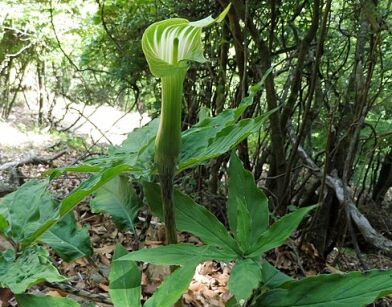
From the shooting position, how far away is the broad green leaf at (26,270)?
0.66m

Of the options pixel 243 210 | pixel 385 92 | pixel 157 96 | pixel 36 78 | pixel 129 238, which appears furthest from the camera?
pixel 36 78

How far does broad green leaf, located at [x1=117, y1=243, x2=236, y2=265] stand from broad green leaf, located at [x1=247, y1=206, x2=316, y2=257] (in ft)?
0.14

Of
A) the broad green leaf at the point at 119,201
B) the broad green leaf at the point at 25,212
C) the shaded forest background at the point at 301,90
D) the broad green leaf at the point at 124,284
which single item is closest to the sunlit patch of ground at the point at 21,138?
the shaded forest background at the point at 301,90

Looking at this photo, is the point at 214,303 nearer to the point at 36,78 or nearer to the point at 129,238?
the point at 129,238

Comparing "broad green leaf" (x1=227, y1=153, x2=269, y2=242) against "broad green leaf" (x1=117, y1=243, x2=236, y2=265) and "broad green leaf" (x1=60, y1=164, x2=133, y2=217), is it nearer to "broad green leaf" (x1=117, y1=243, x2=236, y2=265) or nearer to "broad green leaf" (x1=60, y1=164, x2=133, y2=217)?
"broad green leaf" (x1=117, y1=243, x2=236, y2=265)

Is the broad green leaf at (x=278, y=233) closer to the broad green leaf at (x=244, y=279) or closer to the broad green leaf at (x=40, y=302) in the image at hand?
the broad green leaf at (x=244, y=279)

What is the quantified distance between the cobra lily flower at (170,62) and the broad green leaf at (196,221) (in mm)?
84

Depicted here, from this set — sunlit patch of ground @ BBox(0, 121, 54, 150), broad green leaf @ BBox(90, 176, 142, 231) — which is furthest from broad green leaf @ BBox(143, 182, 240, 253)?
sunlit patch of ground @ BBox(0, 121, 54, 150)

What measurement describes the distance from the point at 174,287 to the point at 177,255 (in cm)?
5

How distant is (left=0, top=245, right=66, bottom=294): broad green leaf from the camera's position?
2.16 ft

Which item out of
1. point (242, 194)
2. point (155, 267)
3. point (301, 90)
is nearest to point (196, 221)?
point (242, 194)

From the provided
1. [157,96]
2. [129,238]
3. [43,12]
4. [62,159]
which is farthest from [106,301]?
[43,12]

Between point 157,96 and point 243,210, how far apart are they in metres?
2.55

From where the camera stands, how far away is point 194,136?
837mm
